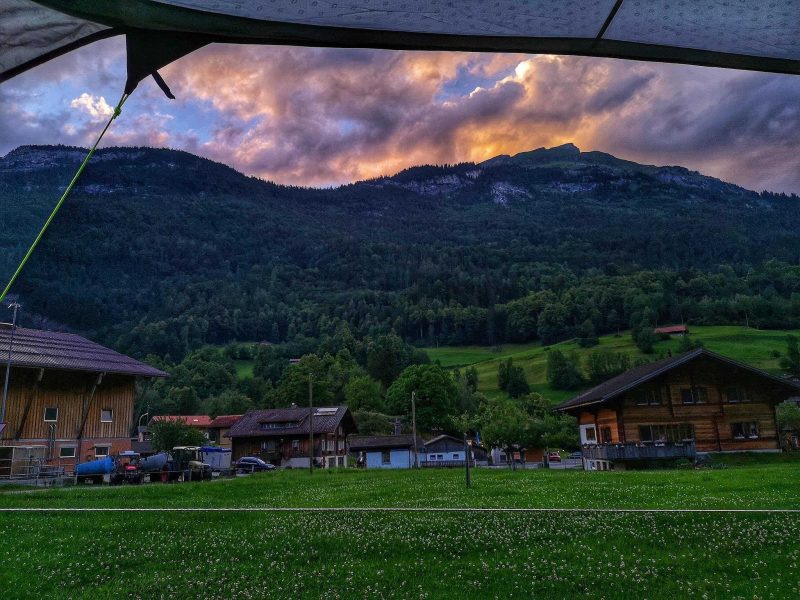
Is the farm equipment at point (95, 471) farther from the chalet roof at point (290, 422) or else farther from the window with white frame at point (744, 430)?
the window with white frame at point (744, 430)

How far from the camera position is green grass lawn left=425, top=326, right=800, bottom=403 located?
100 m

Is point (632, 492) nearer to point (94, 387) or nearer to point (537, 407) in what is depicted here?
point (94, 387)

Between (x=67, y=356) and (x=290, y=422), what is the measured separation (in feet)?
120

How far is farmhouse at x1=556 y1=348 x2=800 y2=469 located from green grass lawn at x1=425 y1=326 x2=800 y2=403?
6115 centimetres

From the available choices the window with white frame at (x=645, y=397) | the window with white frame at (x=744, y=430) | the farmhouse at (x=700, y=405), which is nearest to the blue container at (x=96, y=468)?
the farmhouse at (x=700, y=405)

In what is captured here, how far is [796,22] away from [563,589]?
23.4 ft

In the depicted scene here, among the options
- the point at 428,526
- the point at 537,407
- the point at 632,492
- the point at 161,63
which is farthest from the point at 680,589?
the point at 537,407

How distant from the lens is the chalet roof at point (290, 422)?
6228cm

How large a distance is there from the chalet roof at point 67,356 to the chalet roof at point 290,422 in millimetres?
29694

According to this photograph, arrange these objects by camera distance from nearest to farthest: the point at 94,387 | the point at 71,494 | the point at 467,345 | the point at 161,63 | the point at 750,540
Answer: the point at 161,63, the point at 750,540, the point at 71,494, the point at 94,387, the point at 467,345

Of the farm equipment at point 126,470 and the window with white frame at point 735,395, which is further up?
the window with white frame at point 735,395

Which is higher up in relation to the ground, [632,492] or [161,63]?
[161,63]

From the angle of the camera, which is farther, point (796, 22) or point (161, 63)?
point (161, 63)

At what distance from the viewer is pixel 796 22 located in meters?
2.79
